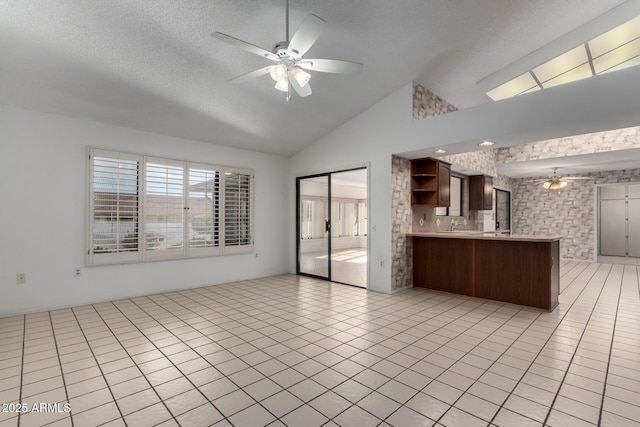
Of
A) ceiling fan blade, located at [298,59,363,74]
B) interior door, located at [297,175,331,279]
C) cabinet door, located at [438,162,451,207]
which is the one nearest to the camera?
ceiling fan blade, located at [298,59,363,74]

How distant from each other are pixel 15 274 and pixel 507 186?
10.9m

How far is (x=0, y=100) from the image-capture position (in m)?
3.55

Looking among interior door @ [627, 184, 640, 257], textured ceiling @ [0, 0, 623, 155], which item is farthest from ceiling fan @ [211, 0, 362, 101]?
interior door @ [627, 184, 640, 257]

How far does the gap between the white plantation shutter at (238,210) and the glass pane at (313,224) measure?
112 centimetres

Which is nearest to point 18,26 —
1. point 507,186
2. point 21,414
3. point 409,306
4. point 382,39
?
point 21,414

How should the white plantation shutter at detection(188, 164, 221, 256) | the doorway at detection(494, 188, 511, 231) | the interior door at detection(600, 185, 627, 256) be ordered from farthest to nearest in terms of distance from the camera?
1. the doorway at detection(494, 188, 511, 231)
2. the interior door at detection(600, 185, 627, 256)
3. the white plantation shutter at detection(188, 164, 221, 256)

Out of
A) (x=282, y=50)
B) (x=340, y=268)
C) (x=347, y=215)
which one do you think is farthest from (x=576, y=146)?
(x=347, y=215)

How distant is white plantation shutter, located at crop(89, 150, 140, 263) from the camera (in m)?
4.19

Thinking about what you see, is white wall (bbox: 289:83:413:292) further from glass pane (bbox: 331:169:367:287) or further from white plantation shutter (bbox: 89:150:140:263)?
glass pane (bbox: 331:169:367:287)

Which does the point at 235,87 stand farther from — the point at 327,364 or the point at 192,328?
the point at 327,364

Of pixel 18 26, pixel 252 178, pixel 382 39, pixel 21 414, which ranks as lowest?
pixel 21 414

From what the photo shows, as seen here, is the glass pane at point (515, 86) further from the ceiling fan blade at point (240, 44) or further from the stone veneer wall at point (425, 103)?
the ceiling fan blade at point (240, 44)

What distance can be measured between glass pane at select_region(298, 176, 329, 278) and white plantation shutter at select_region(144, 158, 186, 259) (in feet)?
7.92

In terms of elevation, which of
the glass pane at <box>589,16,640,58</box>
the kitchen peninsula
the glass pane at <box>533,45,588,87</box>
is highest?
the glass pane at <box>589,16,640,58</box>
